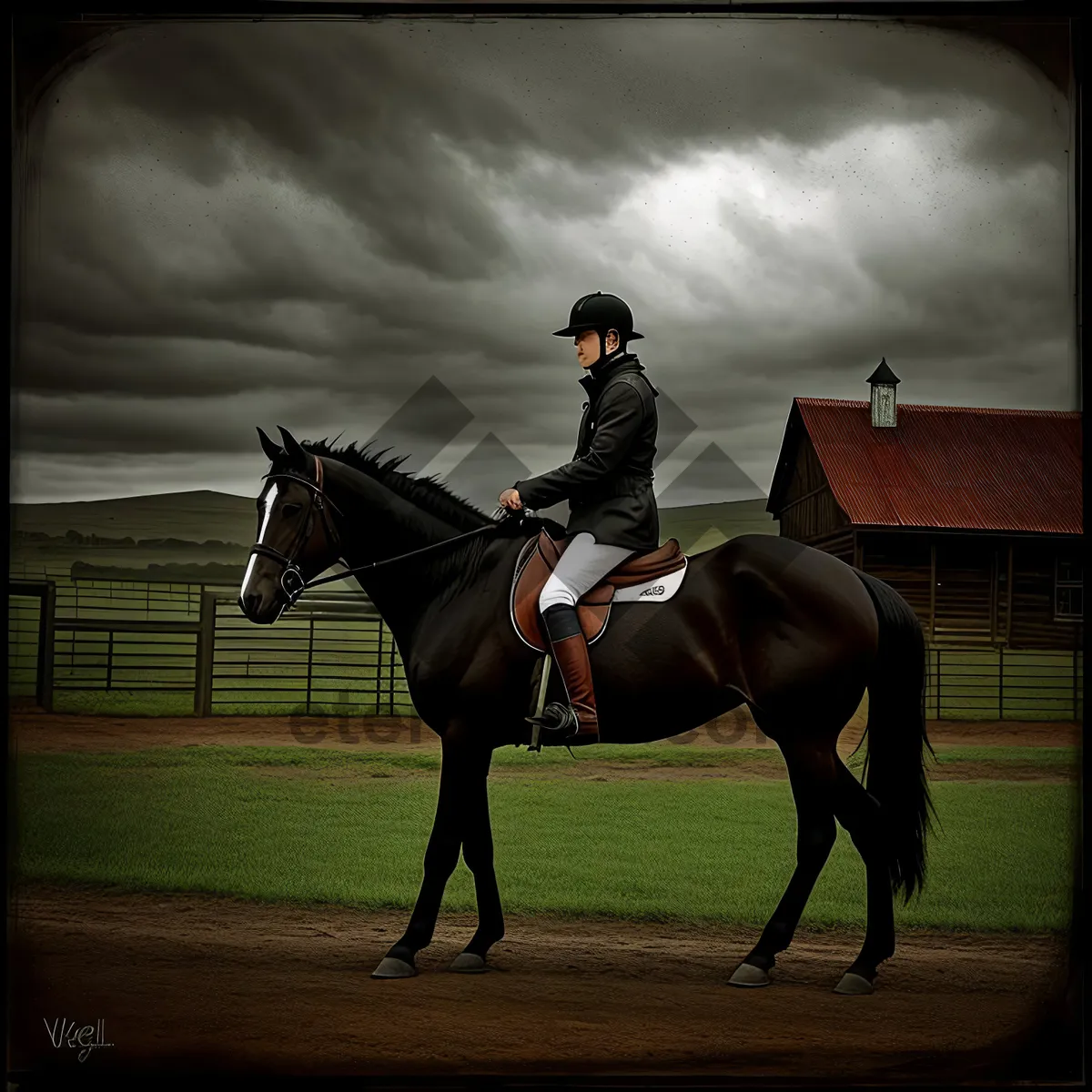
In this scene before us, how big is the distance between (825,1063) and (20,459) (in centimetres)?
508

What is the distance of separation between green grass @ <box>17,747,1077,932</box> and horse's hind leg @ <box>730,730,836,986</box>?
0.93 metres

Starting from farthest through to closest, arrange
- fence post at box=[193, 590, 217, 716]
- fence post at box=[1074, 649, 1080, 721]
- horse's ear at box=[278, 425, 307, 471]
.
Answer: fence post at box=[193, 590, 217, 716]
fence post at box=[1074, 649, 1080, 721]
horse's ear at box=[278, 425, 307, 471]

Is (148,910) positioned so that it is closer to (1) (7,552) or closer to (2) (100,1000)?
(2) (100,1000)

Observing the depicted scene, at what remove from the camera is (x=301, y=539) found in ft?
15.0

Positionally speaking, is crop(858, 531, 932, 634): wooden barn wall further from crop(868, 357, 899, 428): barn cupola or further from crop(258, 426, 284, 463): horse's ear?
crop(258, 426, 284, 463): horse's ear

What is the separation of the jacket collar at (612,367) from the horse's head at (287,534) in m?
1.38

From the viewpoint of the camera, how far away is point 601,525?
4.71m

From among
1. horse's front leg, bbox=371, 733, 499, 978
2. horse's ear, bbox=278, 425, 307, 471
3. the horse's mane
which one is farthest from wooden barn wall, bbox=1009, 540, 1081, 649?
horse's ear, bbox=278, 425, 307, 471

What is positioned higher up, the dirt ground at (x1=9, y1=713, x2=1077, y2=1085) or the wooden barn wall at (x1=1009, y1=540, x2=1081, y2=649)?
the wooden barn wall at (x1=1009, y1=540, x2=1081, y2=649)

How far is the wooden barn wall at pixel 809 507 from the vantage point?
A: 700 cm

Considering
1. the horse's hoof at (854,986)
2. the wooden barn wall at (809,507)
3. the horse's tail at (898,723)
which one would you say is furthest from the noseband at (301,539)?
the wooden barn wall at (809,507)

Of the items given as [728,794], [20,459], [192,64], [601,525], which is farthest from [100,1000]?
[192,64]

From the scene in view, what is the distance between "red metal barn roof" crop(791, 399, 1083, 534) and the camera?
246 inches
